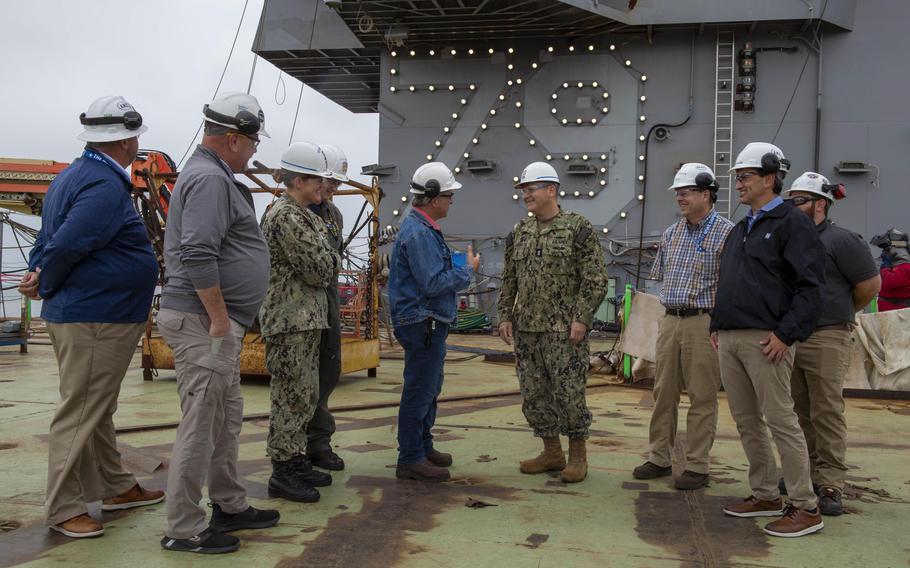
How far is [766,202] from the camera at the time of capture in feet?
13.3

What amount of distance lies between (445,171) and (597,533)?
225 cm

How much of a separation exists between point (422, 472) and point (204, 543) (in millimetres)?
1510

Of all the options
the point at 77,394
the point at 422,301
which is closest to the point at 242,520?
the point at 77,394

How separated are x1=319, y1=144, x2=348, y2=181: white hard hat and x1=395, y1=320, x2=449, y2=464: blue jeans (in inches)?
38.1

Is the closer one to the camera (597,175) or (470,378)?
(470,378)

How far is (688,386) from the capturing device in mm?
4766

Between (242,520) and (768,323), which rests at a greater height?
(768,323)

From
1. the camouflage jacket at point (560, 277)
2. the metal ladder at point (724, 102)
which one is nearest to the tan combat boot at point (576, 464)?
the camouflage jacket at point (560, 277)

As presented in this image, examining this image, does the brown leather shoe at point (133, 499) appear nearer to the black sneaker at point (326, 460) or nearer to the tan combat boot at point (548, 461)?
the black sneaker at point (326, 460)

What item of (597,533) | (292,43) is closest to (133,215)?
(597,533)

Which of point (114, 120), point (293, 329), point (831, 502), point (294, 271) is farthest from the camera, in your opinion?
point (294, 271)

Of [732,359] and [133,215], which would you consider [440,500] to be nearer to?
[732,359]

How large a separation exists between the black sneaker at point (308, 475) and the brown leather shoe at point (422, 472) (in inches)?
17.1

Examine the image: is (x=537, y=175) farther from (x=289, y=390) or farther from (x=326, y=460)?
(x=326, y=460)
